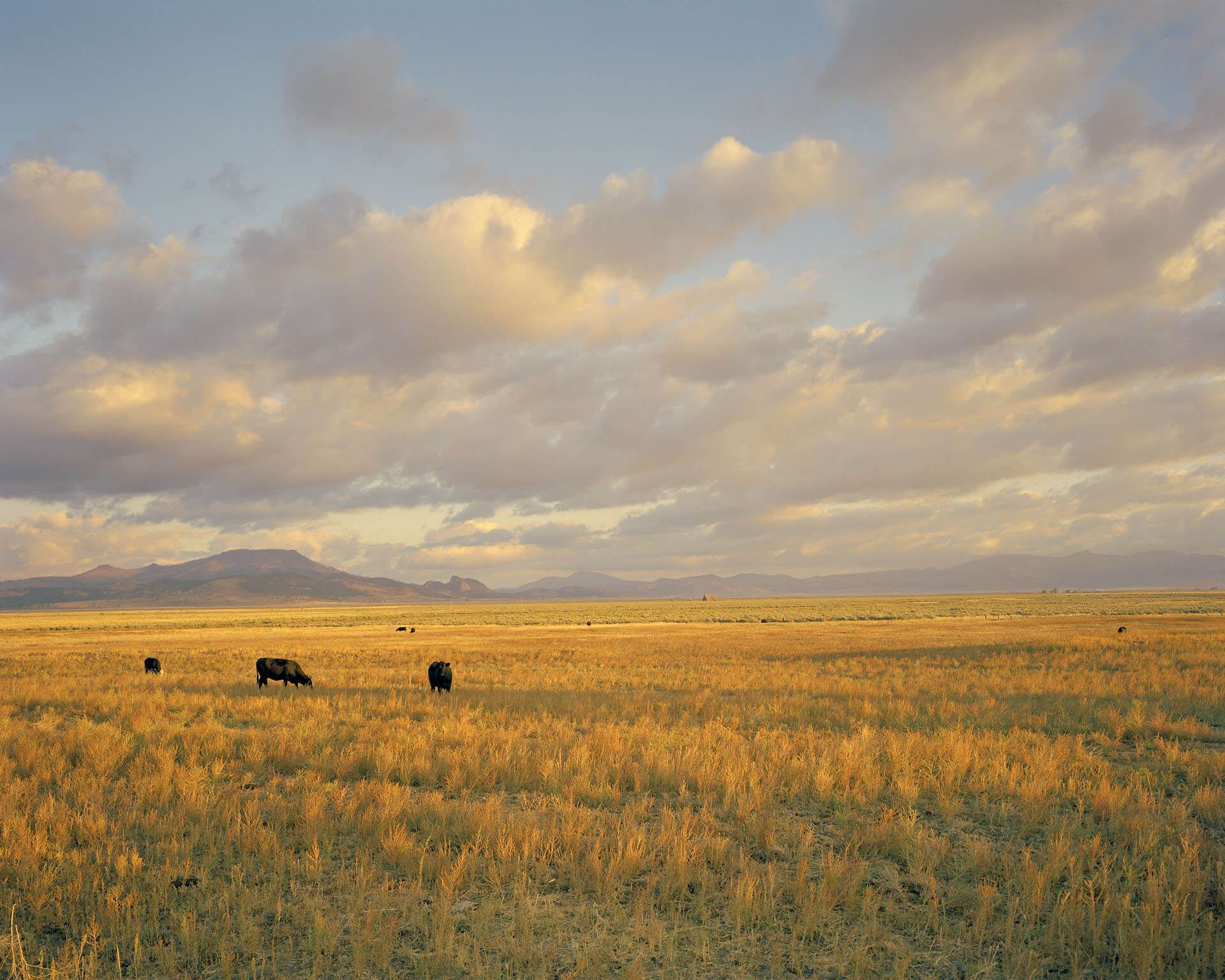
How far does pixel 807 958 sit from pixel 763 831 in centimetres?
242

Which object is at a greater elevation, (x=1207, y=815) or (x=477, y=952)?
(x=477, y=952)

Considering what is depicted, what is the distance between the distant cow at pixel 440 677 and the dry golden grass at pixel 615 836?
76.4 inches

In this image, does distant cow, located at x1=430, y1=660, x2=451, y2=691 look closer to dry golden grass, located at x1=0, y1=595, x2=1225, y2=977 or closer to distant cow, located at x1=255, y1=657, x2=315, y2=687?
dry golden grass, located at x1=0, y1=595, x2=1225, y2=977

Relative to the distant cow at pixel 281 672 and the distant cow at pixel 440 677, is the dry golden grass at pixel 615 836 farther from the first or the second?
the distant cow at pixel 281 672

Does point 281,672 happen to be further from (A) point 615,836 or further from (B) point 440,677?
(A) point 615,836

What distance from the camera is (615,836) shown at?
7.48 meters

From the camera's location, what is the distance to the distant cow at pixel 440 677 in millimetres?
20094

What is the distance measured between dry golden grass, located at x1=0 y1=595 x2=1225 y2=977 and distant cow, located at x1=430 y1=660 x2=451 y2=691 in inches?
76.4

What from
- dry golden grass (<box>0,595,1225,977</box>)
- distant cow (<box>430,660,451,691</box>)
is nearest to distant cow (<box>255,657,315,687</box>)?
dry golden grass (<box>0,595,1225,977</box>)

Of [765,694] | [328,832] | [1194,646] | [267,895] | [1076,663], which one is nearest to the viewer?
[267,895]

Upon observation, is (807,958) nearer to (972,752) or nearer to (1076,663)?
(972,752)

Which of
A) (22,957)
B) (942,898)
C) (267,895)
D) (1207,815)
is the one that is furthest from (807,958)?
(1207,815)

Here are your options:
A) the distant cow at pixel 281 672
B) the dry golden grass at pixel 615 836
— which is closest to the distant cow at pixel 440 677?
the dry golden grass at pixel 615 836

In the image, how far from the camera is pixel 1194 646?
29.8m
